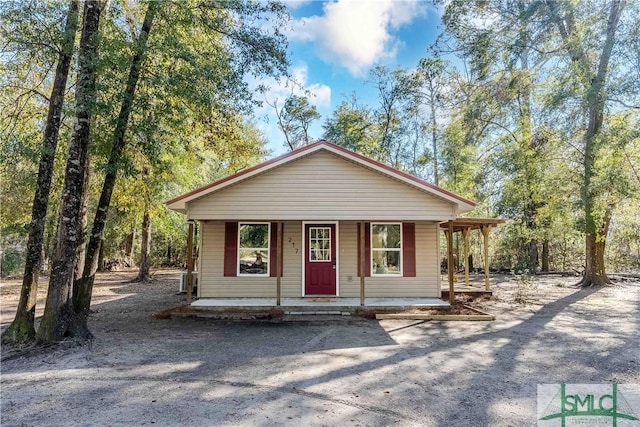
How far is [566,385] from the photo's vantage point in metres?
4.54

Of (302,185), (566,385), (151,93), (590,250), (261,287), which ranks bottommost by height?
(566,385)

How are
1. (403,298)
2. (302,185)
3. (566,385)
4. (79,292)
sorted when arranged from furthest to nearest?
(403,298) < (302,185) < (79,292) < (566,385)

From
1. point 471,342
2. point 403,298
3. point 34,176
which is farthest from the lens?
point 403,298

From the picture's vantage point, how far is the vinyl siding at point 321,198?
361 inches

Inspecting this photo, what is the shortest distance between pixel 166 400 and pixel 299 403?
1406 millimetres

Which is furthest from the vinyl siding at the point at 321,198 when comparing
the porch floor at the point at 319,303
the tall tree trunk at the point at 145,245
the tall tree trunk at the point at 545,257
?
the tall tree trunk at the point at 545,257

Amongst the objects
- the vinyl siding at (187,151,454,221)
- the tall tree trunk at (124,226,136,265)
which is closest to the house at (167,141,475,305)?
the vinyl siding at (187,151,454,221)

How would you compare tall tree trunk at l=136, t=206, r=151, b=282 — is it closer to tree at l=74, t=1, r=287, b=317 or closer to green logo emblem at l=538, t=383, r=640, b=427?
tree at l=74, t=1, r=287, b=317

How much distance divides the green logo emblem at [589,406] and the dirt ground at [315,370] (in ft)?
0.46

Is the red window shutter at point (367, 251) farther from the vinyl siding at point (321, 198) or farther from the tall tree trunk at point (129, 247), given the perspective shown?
the tall tree trunk at point (129, 247)

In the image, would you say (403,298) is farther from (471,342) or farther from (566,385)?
(566,385)

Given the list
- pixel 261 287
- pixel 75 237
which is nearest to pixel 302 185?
pixel 261 287

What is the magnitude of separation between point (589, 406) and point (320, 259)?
7195mm

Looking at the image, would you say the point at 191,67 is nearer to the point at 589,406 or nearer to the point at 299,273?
the point at 299,273
